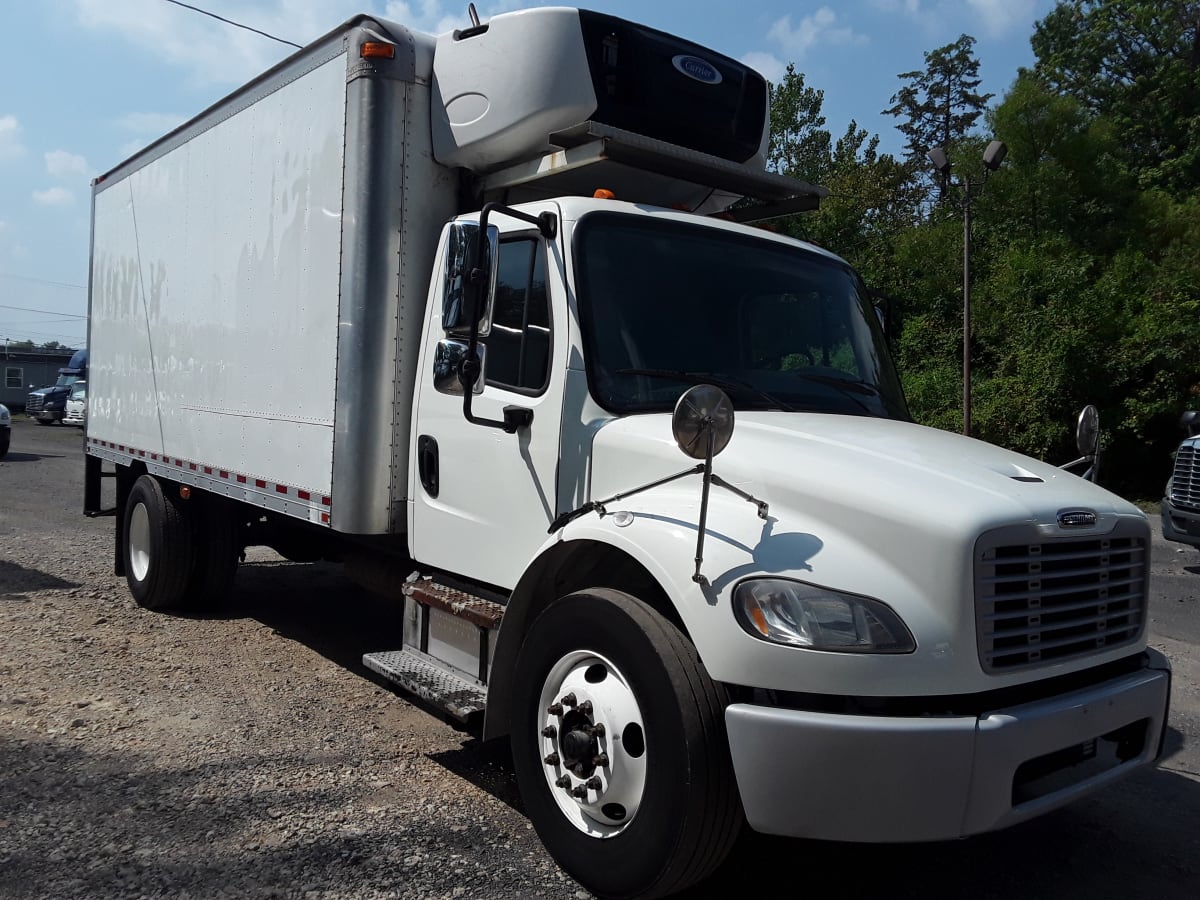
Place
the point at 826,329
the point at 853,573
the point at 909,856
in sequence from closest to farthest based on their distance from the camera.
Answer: the point at 853,573 → the point at 909,856 → the point at 826,329

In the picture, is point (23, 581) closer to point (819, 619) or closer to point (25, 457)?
point (819, 619)

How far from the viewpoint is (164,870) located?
3.51 metres

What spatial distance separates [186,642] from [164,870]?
346 cm

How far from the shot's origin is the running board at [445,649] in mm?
4195

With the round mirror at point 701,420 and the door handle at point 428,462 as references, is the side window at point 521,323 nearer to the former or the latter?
the door handle at point 428,462

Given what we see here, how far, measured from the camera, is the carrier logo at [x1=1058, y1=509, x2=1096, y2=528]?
3182mm

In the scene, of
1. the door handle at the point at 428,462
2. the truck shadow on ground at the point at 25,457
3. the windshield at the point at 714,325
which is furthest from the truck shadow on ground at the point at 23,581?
the truck shadow on ground at the point at 25,457

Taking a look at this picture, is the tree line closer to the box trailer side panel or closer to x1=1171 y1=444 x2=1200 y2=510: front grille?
x1=1171 y1=444 x2=1200 y2=510: front grille

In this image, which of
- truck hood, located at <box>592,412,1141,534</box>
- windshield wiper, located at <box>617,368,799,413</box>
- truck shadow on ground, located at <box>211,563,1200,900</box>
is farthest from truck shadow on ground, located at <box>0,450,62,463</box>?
truck hood, located at <box>592,412,1141,534</box>

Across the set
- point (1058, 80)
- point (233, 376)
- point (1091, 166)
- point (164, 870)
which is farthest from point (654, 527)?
point (1058, 80)

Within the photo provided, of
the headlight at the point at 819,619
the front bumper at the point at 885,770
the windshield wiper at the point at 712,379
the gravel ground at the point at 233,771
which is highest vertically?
the windshield wiper at the point at 712,379

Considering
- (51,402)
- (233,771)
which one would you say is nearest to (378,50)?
(233,771)

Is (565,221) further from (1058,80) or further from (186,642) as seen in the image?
(1058,80)

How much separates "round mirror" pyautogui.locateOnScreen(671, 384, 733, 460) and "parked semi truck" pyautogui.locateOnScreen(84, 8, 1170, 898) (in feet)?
0.04
